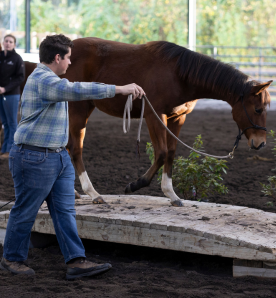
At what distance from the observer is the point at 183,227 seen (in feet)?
11.9

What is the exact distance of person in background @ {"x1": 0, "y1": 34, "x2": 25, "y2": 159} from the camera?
7.48 m

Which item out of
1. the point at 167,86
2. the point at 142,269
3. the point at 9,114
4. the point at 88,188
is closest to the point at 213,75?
the point at 167,86

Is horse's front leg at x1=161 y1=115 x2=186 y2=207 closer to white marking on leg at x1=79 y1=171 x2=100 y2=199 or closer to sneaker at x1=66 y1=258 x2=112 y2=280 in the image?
white marking on leg at x1=79 y1=171 x2=100 y2=199

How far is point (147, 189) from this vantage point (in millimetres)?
6137

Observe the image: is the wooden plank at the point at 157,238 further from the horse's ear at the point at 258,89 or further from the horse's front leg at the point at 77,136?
the horse's ear at the point at 258,89

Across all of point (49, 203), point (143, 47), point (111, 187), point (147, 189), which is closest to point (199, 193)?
point (147, 189)

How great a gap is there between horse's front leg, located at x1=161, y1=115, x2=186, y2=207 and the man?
1.46 meters

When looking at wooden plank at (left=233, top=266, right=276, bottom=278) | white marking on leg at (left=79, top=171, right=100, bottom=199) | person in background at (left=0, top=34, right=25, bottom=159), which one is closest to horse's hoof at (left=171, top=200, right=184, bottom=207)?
white marking on leg at (left=79, top=171, right=100, bottom=199)

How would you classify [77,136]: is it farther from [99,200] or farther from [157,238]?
[157,238]

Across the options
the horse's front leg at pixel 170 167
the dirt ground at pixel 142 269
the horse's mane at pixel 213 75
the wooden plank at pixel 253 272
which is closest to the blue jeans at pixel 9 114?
the dirt ground at pixel 142 269

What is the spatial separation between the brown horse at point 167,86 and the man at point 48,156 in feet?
4.57

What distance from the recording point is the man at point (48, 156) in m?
3.08

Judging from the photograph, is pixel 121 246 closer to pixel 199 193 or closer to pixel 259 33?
pixel 199 193

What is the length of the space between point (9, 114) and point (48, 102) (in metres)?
4.98
